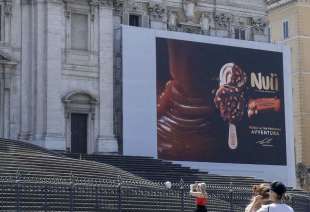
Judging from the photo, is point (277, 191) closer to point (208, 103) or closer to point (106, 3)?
point (106, 3)

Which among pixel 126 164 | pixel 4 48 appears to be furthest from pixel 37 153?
pixel 4 48

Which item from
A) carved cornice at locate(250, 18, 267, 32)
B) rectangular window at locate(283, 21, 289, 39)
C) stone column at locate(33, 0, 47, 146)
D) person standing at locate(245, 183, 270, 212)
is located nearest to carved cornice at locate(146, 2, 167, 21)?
carved cornice at locate(250, 18, 267, 32)

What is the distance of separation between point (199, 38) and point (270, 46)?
6.15 m

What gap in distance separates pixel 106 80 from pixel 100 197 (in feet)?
70.4

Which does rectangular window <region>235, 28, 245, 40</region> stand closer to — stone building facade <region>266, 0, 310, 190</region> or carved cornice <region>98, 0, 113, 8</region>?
carved cornice <region>98, 0, 113, 8</region>

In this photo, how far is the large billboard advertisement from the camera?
45688mm

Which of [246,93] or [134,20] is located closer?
[134,20]

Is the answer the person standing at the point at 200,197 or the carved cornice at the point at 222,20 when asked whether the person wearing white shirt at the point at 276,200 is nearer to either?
the person standing at the point at 200,197

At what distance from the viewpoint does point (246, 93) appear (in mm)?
50812

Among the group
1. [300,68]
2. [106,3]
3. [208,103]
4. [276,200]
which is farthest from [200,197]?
[300,68]

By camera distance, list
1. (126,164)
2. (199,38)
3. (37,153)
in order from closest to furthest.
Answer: (37,153)
(126,164)
(199,38)

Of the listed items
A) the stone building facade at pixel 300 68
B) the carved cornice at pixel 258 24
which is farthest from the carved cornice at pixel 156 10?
the stone building facade at pixel 300 68

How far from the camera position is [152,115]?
151ft

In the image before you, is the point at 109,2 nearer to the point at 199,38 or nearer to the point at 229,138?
the point at 199,38
